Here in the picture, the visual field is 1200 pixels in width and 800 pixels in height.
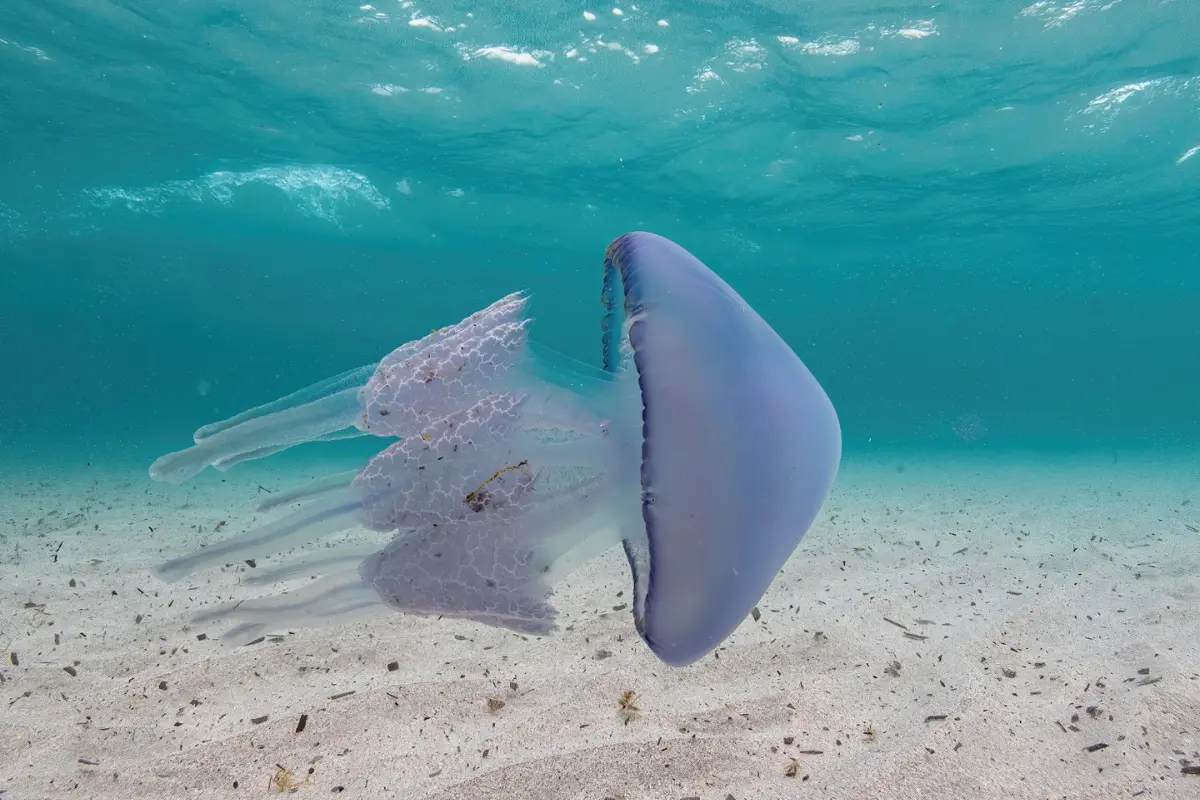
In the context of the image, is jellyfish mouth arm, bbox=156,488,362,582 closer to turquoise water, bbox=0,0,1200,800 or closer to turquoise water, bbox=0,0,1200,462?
turquoise water, bbox=0,0,1200,800

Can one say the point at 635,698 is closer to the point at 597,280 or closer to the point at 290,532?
the point at 290,532

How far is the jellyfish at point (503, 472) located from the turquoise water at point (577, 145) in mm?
11468

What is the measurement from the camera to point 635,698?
2492 millimetres

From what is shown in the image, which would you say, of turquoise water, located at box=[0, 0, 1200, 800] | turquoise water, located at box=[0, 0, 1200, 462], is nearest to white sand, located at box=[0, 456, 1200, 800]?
turquoise water, located at box=[0, 0, 1200, 800]

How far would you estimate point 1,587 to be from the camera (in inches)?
158

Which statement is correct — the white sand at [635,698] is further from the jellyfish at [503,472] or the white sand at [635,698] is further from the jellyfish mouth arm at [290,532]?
the jellyfish mouth arm at [290,532]

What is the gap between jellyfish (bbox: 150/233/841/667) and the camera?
152 centimetres

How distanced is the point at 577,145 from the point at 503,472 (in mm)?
16430

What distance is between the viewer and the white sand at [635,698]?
6.73 feet

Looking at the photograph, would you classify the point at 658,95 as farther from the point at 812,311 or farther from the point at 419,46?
the point at 812,311

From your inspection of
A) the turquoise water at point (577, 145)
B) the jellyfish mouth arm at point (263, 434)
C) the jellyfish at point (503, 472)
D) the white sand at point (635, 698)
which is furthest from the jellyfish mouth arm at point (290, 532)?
the turquoise water at point (577, 145)

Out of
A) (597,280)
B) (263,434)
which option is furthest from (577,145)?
(597,280)

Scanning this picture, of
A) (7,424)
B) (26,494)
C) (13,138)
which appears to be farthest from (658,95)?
(7,424)

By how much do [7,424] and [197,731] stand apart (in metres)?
61.7
